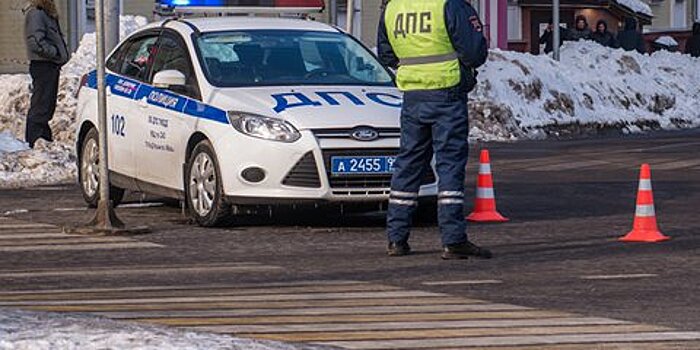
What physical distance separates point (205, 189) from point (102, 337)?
7.02 metres

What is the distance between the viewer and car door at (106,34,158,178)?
53.0 ft

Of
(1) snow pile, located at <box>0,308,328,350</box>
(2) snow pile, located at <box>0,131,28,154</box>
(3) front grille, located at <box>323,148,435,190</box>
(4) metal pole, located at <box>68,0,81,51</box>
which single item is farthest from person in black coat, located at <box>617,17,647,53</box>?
(1) snow pile, located at <box>0,308,328,350</box>

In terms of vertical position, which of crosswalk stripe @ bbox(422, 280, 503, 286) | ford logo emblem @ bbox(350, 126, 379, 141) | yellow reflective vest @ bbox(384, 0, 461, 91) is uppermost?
yellow reflective vest @ bbox(384, 0, 461, 91)

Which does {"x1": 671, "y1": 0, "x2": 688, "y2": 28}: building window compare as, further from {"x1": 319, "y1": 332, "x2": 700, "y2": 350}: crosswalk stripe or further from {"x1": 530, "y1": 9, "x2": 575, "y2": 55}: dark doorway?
{"x1": 319, "y1": 332, "x2": 700, "y2": 350}: crosswalk stripe

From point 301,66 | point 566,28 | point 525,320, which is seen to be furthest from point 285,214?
point 566,28

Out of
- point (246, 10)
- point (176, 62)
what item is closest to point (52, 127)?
point (246, 10)

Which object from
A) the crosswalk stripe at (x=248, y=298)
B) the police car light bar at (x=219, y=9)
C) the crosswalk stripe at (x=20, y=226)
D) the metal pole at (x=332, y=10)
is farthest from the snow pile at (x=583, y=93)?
→ the crosswalk stripe at (x=248, y=298)

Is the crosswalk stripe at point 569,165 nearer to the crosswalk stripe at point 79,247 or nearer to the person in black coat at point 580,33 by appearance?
the crosswalk stripe at point 79,247

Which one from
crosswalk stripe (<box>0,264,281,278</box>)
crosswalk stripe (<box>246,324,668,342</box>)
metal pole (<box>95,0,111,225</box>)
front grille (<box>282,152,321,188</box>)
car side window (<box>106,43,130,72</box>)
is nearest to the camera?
crosswalk stripe (<box>246,324,668,342</box>)

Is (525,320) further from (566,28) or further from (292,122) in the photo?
(566,28)

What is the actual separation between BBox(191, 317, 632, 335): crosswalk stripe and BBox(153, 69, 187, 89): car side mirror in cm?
636

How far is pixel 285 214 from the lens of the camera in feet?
52.3

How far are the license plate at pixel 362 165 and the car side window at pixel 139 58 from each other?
8.01 ft

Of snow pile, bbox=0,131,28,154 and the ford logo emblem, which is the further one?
snow pile, bbox=0,131,28,154
